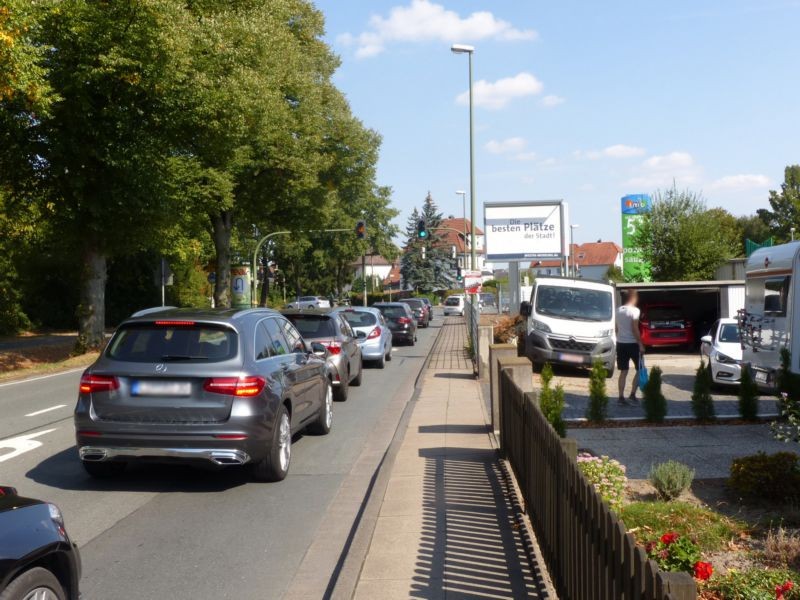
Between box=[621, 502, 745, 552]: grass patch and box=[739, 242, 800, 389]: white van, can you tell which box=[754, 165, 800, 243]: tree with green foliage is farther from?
box=[621, 502, 745, 552]: grass patch

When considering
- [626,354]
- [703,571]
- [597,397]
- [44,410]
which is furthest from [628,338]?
[703,571]

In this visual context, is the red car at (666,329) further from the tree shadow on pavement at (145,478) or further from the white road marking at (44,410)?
the tree shadow on pavement at (145,478)

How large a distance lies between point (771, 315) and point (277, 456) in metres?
9.03

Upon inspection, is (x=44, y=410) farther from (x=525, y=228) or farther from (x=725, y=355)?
(x=525, y=228)

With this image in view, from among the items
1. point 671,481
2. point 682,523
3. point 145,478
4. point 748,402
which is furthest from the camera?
point 748,402

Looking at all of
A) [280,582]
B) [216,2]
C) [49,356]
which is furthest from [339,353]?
[216,2]

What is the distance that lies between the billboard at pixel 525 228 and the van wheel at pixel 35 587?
80.4ft

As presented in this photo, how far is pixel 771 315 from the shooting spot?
1380cm

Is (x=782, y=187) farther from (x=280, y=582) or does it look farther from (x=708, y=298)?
(x=280, y=582)

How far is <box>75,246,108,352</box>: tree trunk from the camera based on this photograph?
27000mm

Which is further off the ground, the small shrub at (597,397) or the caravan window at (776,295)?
the caravan window at (776,295)

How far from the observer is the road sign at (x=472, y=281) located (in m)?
24.2

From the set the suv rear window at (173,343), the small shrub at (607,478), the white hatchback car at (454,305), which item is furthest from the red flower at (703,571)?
the white hatchback car at (454,305)

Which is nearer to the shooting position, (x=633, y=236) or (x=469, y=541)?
(x=469, y=541)
